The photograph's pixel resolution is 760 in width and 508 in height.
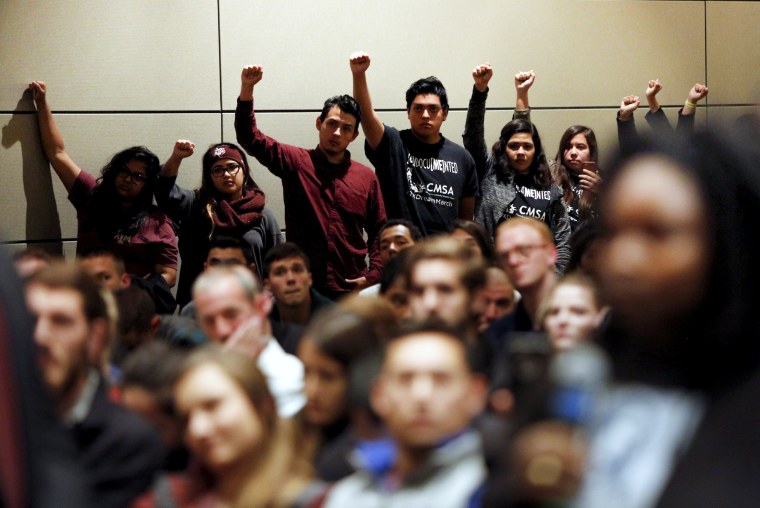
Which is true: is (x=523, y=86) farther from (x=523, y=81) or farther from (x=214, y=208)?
(x=214, y=208)

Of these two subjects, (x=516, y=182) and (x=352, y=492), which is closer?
(x=352, y=492)

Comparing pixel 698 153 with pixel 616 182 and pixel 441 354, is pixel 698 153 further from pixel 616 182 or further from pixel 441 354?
pixel 441 354

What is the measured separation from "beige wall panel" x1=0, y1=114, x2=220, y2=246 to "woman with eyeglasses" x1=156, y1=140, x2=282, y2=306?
2.01ft

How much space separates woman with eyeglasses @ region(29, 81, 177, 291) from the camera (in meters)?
5.43

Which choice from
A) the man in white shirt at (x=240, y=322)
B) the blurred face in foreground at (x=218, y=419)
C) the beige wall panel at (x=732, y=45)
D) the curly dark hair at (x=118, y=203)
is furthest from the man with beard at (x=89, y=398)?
the beige wall panel at (x=732, y=45)

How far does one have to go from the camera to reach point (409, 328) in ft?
7.36

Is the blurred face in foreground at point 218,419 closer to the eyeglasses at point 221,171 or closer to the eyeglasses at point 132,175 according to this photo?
the eyeglasses at point 221,171

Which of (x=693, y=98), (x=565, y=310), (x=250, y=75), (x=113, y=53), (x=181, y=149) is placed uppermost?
(x=113, y=53)

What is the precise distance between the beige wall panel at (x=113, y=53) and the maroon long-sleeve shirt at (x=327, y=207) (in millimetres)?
1035

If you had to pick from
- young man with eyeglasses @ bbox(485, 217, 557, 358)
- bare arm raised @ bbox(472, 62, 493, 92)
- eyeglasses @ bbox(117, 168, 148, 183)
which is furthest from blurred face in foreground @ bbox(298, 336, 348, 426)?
bare arm raised @ bbox(472, 62, 493, 92)

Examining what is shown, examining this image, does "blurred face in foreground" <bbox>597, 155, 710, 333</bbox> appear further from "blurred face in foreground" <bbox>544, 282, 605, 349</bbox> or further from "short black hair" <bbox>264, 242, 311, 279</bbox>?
"short black hair" <bbox>264, 242, 311, 279</bbox>

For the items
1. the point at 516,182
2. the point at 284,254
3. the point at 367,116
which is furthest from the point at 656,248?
the point at 516,182

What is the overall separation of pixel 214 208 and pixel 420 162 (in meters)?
1.14

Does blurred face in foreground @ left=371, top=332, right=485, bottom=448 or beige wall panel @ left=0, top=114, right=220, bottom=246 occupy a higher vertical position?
beige wall panel @ left=0, top=114, right=220, bottom=246
